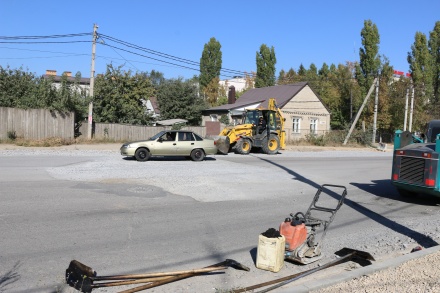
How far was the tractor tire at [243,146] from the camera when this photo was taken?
24673 millimetres

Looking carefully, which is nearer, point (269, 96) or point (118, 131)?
point (118, 131)

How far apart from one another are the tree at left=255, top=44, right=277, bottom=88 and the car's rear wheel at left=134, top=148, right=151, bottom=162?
1872 inches

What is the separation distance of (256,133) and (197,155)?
633 centimetres

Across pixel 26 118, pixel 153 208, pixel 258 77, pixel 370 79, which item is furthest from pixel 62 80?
pixel 258 77

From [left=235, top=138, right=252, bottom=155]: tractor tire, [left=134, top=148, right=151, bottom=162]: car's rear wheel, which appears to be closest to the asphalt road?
[left=134, top=148, right=151, bottom=162]: car's rear wheel

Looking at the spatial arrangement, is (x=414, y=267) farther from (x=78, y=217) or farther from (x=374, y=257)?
(x=78, y=217)

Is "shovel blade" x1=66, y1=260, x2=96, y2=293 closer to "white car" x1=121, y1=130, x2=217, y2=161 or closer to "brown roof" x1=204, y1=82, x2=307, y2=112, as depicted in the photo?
"white car" x1=121, y1=130, x2=217, y2=161

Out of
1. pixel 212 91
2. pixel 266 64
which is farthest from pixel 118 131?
pixel 266 64

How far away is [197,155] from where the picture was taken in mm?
20250

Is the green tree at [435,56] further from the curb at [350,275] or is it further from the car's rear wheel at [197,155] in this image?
the curb at [350,275]

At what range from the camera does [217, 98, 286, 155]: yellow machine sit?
2488 centimetres

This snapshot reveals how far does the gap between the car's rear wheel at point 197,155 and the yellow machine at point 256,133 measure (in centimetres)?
406

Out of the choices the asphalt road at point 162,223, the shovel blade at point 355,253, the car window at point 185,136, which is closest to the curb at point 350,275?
the shovel blade at point 355,253

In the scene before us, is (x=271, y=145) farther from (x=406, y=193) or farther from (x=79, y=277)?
(x=79, y=277)
